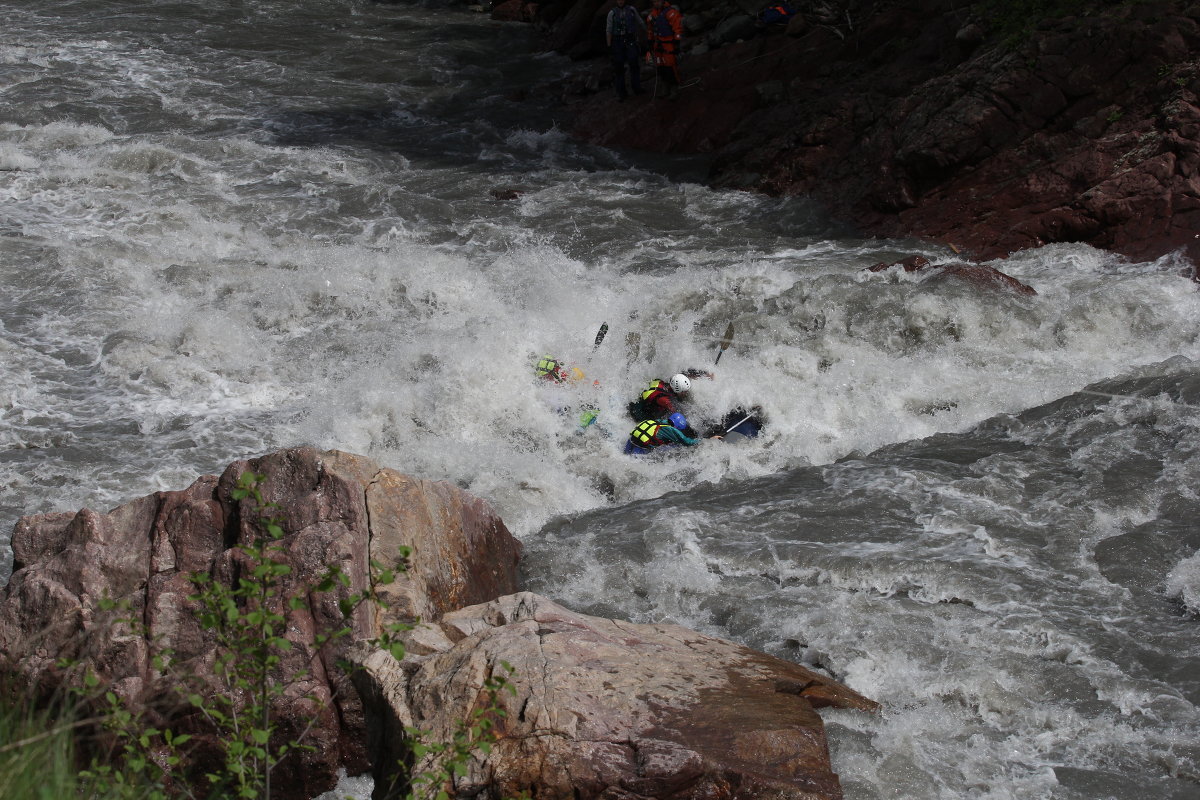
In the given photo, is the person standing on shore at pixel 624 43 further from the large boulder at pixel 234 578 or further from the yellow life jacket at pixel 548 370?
the large boulder at pixel 234 578

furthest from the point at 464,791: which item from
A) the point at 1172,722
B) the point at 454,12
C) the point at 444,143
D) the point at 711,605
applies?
the point at 454,12

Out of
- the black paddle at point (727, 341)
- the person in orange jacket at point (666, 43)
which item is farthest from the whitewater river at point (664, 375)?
the person in orange jacket at point (666, 43)

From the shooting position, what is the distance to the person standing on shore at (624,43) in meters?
14.6

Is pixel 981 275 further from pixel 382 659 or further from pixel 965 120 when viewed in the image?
pixel 382 659

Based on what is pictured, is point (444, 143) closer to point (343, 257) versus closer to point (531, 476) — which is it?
point (343, 257)

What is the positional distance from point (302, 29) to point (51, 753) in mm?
18716

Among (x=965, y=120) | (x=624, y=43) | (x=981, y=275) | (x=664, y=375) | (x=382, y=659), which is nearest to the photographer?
(x=382, y=659)

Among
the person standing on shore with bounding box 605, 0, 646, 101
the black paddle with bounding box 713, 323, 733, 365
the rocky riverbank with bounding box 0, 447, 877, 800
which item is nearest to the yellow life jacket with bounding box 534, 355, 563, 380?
the black paddle with bounding box 713, 323, 733, 365

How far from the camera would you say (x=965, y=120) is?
11.5 metres

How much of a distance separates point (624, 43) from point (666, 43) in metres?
0.61

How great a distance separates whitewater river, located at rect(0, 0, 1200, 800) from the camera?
541 centimetres

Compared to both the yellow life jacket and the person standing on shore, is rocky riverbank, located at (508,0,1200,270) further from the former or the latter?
the yellow life jacket

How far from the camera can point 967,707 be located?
5016 millimetres

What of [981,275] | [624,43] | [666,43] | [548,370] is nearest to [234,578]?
[548,370]
